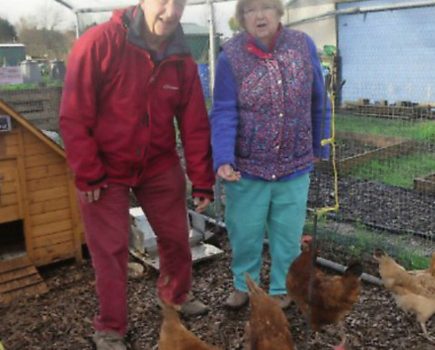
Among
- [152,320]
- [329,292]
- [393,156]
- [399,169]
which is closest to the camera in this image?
[329,292]

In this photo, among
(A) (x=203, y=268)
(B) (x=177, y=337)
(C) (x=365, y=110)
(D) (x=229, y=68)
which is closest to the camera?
(B) (x=177, y=337)

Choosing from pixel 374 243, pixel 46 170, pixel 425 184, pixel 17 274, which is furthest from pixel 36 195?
pixel 425 184

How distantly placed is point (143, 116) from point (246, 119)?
0.53 metres

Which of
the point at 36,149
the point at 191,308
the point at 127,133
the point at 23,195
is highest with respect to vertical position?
the point at 127,133

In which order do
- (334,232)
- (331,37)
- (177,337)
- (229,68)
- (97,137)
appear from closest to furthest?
(177,337)
(97,137)
(229,68)
(334,232)
(331,37)

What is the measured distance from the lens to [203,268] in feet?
12.1

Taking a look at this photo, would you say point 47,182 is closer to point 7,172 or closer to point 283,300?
point 7,172

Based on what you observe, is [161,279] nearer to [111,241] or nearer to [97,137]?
[111,241]

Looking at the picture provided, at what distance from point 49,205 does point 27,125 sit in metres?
0.58

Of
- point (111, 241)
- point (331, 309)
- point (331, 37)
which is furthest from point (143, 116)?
point (331, 37)

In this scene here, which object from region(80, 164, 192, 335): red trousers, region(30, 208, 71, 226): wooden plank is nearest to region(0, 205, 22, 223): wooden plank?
region(30, 208, 71, 226): wooden plank

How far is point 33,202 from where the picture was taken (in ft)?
11.7

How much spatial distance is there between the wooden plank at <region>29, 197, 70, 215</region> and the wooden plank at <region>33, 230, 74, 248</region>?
0.18 meters

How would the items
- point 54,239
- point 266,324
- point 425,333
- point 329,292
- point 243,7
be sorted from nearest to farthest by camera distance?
1. point 266,324
2. point 329,292
3. point 243,7
4. point 425,333
5. point 54,239
